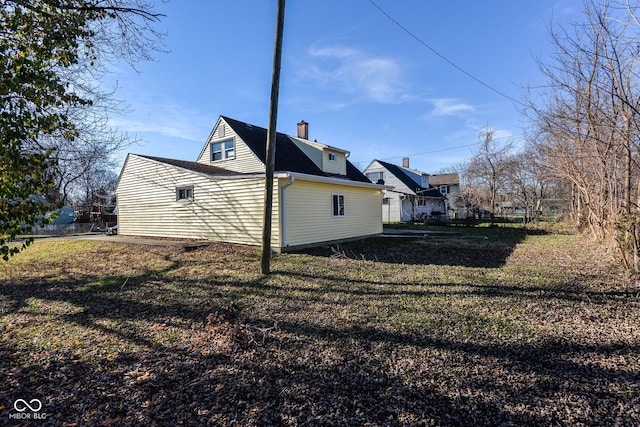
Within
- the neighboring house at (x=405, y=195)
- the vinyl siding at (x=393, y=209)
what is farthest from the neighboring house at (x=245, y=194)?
the vinyl siding at (x=393, y=209)

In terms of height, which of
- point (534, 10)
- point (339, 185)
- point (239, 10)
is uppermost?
point (239, 10)

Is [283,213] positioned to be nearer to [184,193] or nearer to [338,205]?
[338,205]

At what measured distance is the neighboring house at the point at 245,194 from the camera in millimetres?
10500

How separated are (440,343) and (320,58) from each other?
459 inches

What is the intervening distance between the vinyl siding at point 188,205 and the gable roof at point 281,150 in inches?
93.5

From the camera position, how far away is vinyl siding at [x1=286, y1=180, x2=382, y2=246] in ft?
34.3

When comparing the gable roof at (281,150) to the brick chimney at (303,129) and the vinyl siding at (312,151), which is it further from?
the brick chimney at (303,129)

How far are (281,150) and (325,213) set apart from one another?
14.8ft

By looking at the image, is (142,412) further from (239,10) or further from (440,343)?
(239,10)

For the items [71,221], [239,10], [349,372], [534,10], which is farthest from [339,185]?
[71,221]

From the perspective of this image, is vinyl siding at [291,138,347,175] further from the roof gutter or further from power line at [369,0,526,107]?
power line at [369,0,526,107]

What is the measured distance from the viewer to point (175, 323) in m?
4.55

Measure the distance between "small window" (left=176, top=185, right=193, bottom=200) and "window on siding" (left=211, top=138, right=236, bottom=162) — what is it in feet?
8.93

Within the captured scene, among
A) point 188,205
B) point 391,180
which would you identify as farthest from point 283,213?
point 391,180
